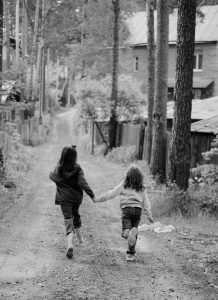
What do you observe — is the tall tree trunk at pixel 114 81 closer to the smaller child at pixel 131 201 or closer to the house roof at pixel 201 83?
the house roof at pixel 201 83

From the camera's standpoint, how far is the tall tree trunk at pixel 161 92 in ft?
56.7

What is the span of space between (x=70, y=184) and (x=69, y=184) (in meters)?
0.02

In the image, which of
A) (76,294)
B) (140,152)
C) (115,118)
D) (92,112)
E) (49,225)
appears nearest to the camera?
(76,294)

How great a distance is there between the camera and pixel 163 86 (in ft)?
57.5

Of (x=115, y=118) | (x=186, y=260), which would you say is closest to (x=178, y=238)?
(x=186, y=260)

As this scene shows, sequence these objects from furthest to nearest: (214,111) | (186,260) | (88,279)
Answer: (214,111), (186,260), (88,279)

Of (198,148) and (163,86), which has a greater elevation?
(163,86)

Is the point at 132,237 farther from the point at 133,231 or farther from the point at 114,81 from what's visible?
the point at 114,81

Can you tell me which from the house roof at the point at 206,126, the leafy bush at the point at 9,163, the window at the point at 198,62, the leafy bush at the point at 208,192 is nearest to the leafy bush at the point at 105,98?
the leafy bush at the point at 9,163

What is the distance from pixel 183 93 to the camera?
12.4 metres

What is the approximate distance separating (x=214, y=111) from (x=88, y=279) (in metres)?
17.2

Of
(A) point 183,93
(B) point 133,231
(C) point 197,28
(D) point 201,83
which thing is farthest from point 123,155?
(C) point 197,28

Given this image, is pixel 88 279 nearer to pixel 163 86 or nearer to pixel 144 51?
pixel 163 86

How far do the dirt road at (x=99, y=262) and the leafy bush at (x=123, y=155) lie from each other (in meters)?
12.2
